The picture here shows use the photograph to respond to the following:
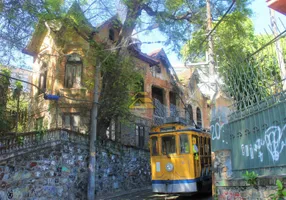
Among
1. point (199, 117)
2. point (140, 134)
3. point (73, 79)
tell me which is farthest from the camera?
point (199, 117)

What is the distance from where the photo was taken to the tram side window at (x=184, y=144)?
1267 cm

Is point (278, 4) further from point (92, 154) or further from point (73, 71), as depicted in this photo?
point (73, 71)

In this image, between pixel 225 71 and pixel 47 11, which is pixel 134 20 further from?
pixel 225 71

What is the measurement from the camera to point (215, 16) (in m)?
15.8

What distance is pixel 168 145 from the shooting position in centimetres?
1321

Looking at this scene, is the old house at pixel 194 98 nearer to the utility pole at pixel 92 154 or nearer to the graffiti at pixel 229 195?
the utility pole at pixel 92 154

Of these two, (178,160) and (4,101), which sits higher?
(4,101)

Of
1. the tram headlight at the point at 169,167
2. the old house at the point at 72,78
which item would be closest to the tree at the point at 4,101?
the old house at the point at 72,78

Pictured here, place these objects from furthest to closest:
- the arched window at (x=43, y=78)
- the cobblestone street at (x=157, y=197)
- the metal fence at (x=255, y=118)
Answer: the arched window at (x=43, y=78) < the cobblestone street at (x=157, y=197) < the metal fence at (x=255, y=118)

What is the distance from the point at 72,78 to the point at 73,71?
48cm

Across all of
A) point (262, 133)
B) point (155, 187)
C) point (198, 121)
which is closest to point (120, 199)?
point (155, 187)

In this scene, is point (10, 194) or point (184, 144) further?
point (184, 144)

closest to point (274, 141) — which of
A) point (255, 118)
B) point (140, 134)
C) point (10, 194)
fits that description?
point (255, 118)

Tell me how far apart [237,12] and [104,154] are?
10.7m
